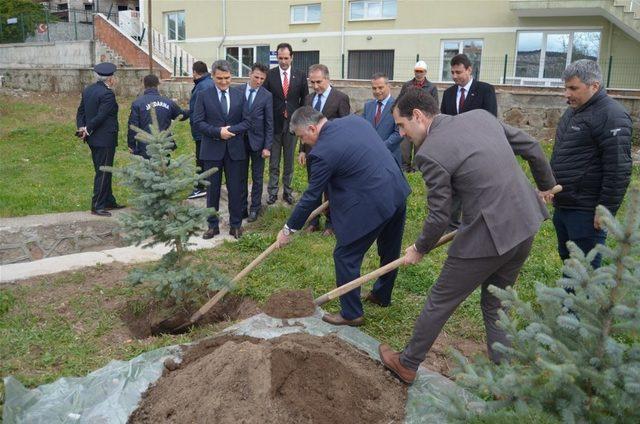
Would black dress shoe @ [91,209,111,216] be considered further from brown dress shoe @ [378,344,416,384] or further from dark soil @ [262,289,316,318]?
brown dress shoe @ [378,344,416,384]

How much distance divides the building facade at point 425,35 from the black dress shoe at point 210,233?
10889 mm

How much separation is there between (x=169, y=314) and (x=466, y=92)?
460cm

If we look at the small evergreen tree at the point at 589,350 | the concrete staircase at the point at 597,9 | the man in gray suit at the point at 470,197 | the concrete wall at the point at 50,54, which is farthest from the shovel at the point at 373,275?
the concrete wall at the point at 50,54

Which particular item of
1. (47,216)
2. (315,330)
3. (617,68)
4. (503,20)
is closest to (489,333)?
(315,330)

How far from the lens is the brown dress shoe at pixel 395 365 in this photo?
3816mm

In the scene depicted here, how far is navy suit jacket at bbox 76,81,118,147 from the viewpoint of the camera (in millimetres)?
7965

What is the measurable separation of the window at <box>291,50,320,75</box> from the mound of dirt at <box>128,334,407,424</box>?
1814 centimetres

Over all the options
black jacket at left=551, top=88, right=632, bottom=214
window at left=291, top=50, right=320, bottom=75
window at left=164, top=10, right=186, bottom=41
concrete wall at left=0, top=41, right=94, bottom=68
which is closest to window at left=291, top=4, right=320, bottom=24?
window at left=291, top=50, right=320, bottom=75

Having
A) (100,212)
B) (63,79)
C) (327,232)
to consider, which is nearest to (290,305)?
(327,232)

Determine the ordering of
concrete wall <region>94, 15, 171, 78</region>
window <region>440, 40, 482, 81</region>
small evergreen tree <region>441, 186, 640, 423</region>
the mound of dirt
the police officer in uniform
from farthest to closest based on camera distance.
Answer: concrete wall <region>94, 15, 171, 78</region>, window <region>440, 40, 482, 81</region>, the police officer in uniform, the mound of dirt, small evergreen tree <region>441, 186, 640, 423</region>

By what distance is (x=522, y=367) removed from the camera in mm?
2402

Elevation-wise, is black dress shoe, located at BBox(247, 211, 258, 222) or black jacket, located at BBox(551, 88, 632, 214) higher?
black jacket, located at BBox(551, 88, 632, 214)

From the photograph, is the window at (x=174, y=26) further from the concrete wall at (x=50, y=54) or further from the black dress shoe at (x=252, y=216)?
the black dress shoe at (x=252, y=216)

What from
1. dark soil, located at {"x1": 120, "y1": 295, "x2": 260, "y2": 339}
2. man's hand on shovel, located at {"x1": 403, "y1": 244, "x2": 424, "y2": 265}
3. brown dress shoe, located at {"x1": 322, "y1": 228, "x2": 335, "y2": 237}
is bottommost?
dark soil, located at {"x1": 120, "y1": 295, "x2": 260, "y2": 339}
